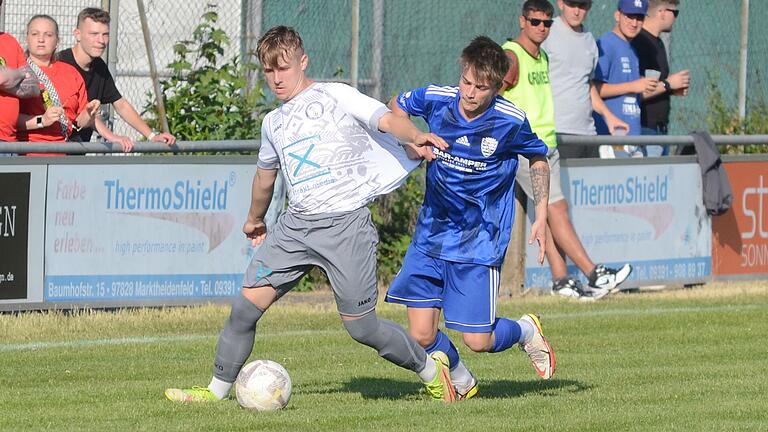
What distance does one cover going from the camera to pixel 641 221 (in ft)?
45.9

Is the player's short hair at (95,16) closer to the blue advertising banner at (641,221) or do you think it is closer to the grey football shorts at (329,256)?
the blue advertising banner at (641,221)

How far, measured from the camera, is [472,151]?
8328 millimetres

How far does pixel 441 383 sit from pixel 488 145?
1.28m

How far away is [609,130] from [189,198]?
4087 mm

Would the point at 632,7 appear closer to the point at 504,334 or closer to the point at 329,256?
the point at 504,334

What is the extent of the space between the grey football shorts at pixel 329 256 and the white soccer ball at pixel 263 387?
0.40 meters

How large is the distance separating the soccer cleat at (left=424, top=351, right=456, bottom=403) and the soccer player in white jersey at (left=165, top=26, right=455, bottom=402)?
340 millimetres

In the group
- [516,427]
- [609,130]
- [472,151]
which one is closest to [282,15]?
[609,130]

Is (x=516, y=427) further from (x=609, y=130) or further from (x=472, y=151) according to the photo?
(x=609, y=130)

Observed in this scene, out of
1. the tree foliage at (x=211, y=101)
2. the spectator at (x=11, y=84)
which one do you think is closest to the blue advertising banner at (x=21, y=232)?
the spectator at (x=11, y=84)

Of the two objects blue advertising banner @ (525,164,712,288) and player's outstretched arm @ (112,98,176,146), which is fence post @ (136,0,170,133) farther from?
blue advertising banner @ (525,164,712,288)

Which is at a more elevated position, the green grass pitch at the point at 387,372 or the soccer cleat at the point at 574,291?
the soccer cleat at the point at 574,291

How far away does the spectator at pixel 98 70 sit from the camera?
11.7 metres

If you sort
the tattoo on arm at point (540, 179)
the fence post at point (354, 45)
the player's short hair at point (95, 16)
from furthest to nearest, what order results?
the fence post at point (354, 45)
the player's short hair at point (95, 16)
the tattoo on arm at point (540, 179)
